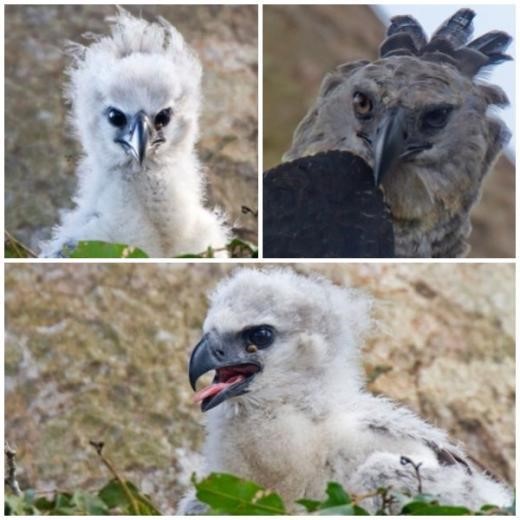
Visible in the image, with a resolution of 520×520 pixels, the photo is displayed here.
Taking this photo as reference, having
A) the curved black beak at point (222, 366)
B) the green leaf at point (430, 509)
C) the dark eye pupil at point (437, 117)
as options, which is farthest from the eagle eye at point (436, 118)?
the green leaf at point (430, 509)

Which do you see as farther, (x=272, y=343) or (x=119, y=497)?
(x=272, y=343)

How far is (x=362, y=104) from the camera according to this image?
395cm

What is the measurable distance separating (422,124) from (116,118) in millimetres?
723

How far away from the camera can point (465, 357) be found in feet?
14.5

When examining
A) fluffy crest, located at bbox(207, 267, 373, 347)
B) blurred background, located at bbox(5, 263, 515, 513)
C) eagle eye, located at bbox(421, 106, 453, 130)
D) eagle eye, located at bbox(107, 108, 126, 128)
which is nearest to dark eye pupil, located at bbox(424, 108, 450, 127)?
eagle eye, located at bbox(421, 106, 453, 130)

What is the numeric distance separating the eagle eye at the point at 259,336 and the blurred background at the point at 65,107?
0.91 meters

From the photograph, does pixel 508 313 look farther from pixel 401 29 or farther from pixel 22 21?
pixel 22 21

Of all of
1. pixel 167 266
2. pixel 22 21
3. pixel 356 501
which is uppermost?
pixel 22 21

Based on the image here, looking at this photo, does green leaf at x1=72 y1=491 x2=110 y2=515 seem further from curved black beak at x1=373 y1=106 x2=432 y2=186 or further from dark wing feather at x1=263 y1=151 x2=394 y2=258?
curved black beak at x1=373 y1=106 x2=432 y2=186

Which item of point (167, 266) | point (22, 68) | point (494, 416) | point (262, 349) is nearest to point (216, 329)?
point (262, 349)

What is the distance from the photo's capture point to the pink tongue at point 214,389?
333cm

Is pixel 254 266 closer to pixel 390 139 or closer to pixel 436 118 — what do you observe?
pixel 390 139

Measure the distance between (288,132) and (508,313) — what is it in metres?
0.77

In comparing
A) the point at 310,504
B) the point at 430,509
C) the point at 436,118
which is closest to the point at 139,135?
the point at 436,118
